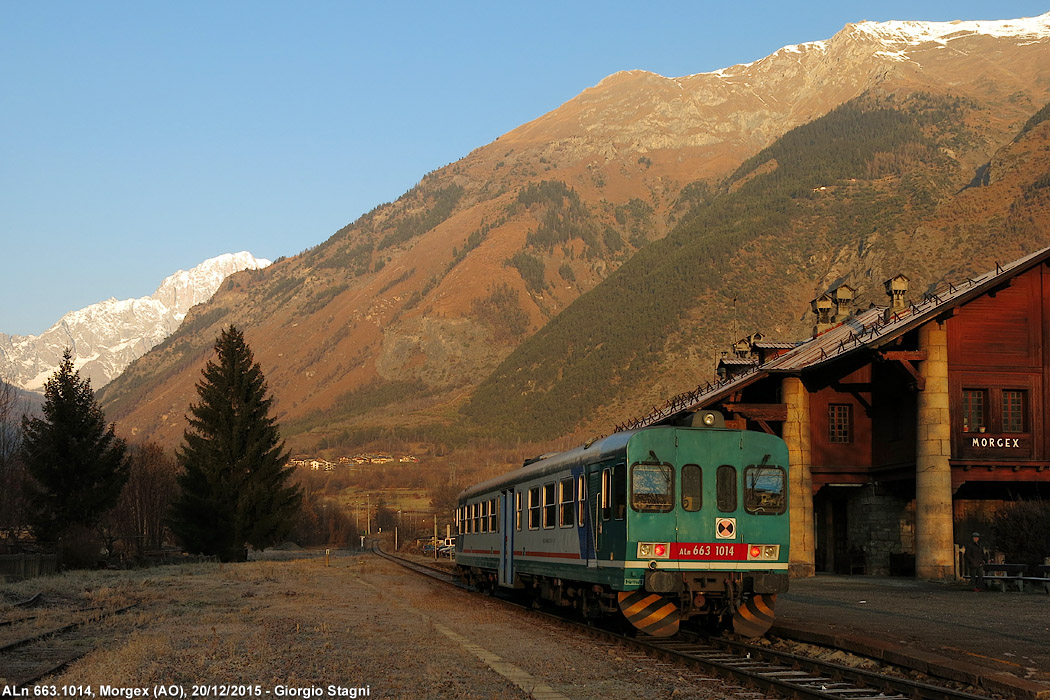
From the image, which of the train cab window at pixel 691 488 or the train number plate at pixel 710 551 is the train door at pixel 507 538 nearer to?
the train cab window at pixel 691 488

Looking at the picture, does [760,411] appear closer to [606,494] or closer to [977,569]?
[977,569]

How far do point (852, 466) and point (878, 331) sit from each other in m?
7.14

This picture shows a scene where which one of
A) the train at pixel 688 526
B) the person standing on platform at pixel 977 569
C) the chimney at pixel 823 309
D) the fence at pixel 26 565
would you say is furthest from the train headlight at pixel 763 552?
the chimney at pixel 823 309

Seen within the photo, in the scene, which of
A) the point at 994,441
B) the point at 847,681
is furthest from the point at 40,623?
the point at 994,441

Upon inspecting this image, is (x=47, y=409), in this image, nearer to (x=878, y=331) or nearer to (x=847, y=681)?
(x=878, y=331)

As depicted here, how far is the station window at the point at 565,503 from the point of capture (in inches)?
887

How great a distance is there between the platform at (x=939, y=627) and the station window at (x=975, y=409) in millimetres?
7927

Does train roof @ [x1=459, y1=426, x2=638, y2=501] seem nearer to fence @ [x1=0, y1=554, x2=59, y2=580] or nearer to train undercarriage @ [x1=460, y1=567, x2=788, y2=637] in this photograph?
train undercarriage @ [x1=460, y1=567, x2=788, y2=637]

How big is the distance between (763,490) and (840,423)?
2607 cm

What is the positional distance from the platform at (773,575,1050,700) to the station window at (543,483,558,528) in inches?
200

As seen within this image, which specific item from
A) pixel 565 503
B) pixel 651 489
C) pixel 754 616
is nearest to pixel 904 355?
pixel 565 503

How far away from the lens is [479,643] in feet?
63.6

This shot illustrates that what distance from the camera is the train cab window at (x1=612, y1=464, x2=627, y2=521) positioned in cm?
1934

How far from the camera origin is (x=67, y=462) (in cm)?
5381
